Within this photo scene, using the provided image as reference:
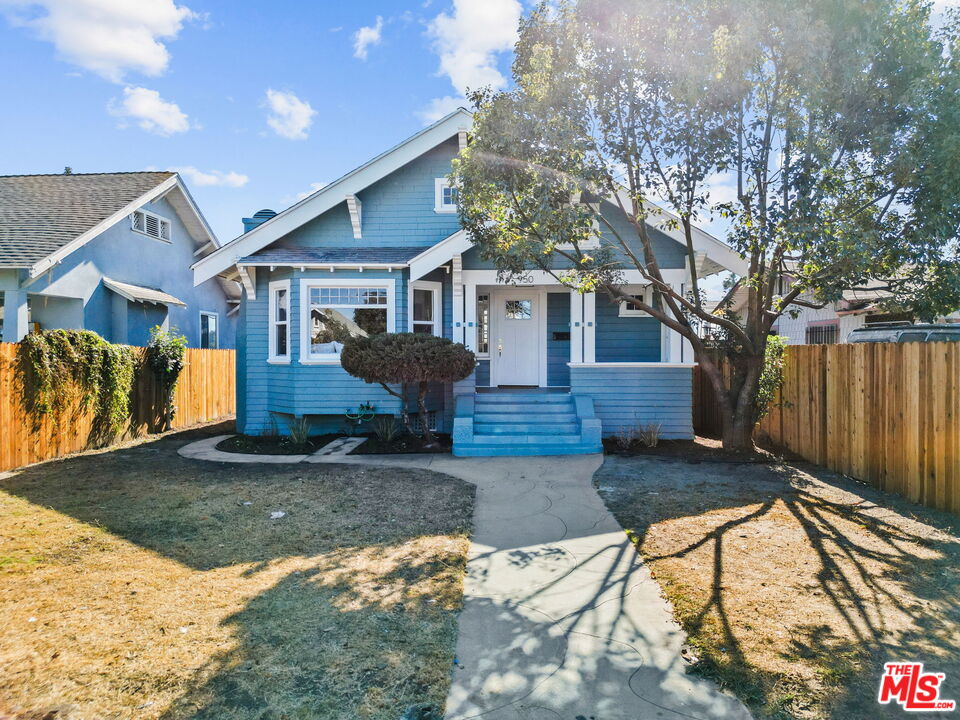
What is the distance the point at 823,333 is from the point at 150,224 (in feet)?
71.7

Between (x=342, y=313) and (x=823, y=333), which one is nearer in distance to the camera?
(x=342, y=313)

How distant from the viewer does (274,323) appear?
38.6 ft

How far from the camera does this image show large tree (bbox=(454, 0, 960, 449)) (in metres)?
7.00

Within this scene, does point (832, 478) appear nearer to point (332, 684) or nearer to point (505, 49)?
point (332, 684)

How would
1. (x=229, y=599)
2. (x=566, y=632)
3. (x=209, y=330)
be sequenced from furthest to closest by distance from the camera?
(x=209, y=330), (x=229, y=599), (x=566, y=632)

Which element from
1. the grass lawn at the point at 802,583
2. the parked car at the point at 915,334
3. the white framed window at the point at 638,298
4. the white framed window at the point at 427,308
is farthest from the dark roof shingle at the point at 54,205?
the parked car at the point at 915,334

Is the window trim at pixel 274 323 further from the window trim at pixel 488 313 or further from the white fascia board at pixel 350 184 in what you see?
the window trim at pixel 488 313

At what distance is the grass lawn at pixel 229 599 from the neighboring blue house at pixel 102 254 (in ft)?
25.9

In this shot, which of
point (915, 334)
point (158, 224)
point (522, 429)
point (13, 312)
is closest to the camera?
point (915, 334)

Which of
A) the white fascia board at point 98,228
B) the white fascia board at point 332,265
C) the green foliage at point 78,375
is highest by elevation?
the white fascia board at point 98,228

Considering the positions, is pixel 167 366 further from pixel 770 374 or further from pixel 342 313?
pixel 770 374

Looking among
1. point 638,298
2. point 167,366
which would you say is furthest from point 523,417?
point 167,366

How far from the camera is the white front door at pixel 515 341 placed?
1270cm

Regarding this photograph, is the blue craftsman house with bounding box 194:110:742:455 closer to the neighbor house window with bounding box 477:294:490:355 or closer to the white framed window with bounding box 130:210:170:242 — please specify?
the neighbor house window with bounding box 477:294:490:355
